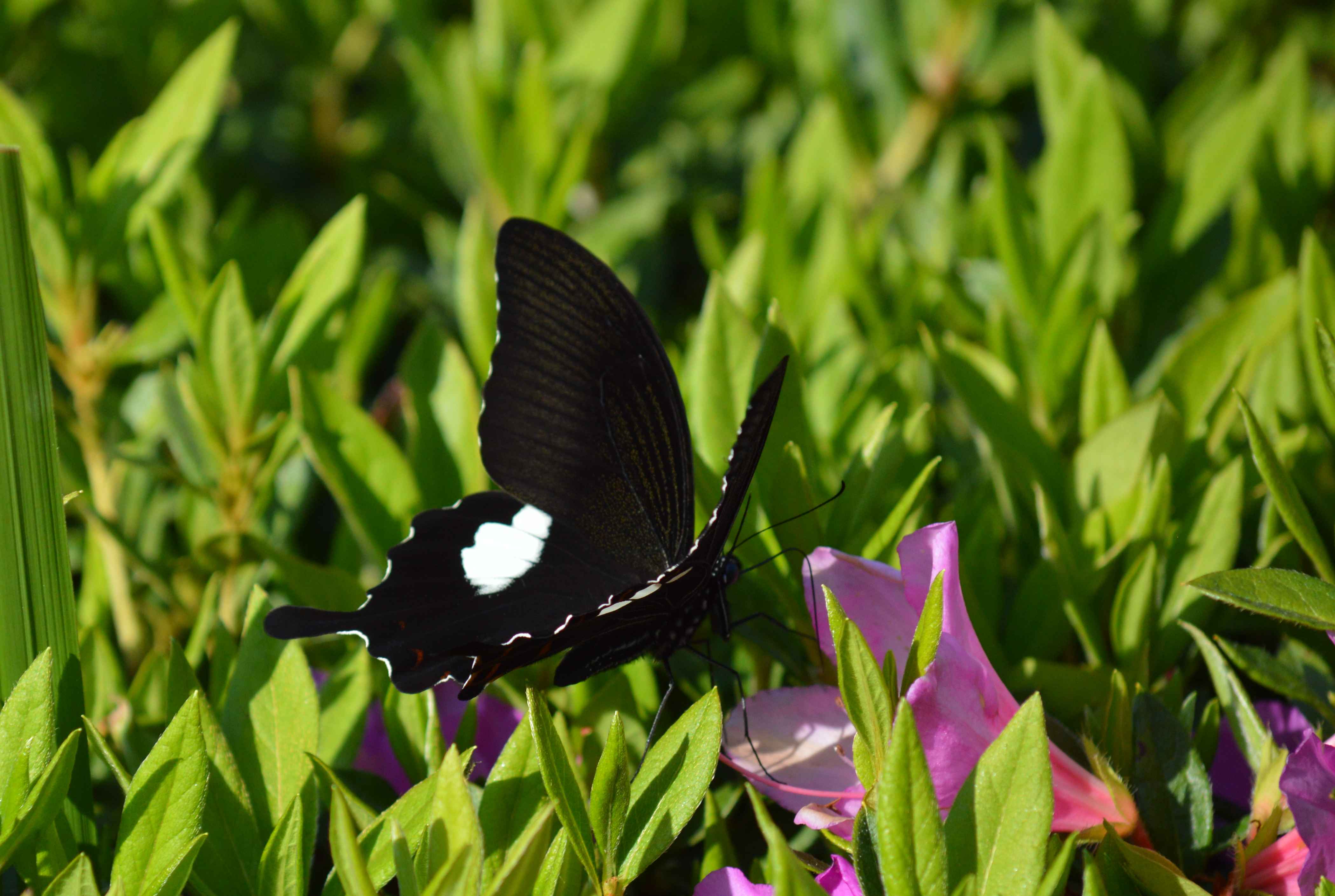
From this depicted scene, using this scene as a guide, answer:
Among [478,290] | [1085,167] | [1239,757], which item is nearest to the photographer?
[1239,757]

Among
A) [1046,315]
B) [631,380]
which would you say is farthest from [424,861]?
[1046,315]

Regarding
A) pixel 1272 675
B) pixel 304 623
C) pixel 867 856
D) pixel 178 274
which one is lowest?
pixel 1272 675

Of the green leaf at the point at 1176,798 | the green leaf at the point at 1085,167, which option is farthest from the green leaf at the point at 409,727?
the green leaf at the point at 1085,167

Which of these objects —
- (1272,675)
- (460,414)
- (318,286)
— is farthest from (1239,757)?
(318,286)

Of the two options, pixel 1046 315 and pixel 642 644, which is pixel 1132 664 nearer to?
pixel 642 644

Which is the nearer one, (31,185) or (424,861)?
(424,861)

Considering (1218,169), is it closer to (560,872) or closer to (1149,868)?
(1149,868)
